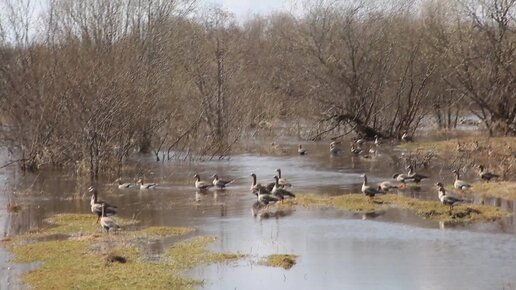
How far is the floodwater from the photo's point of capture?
14609 millimetres

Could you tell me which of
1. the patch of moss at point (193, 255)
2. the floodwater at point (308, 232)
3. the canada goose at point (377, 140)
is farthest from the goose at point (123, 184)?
the canada goose at point (377, 140)

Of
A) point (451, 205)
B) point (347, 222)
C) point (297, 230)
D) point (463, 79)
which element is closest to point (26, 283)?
point (297, 230)

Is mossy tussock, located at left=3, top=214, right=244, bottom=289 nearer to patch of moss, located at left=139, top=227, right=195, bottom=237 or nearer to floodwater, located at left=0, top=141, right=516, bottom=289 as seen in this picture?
patch of moss, located at left=139, top=227, right=195, bottom=237

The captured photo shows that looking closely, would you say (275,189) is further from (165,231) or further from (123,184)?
(123,184)

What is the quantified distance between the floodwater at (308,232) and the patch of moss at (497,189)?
1.15 meters

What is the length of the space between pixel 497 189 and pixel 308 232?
32.9 ft

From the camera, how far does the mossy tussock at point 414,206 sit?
2114 cm

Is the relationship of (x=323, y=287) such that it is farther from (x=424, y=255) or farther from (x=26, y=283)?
(x=26, y=283)

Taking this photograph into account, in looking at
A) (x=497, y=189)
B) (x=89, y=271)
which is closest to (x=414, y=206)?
(x=497, y=189)

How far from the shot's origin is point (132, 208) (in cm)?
2447

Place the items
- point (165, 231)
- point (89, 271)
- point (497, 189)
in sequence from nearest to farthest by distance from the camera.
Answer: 1. point (89, 271)
2. point (165, 231)
3. point (497, 189)

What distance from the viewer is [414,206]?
2325 centimetres

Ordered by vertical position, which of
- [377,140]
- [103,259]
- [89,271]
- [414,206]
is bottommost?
[89,271]

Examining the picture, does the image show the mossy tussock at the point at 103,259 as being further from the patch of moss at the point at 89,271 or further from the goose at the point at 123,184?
the goose at the point at 123,184
